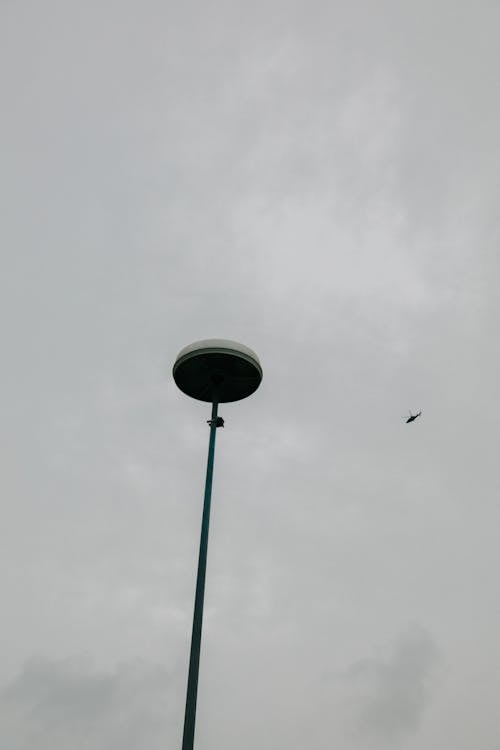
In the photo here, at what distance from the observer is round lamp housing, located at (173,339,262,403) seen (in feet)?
53.4

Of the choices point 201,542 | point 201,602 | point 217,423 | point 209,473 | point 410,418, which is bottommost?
point 201,602

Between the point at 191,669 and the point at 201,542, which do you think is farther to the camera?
the point at 201,542

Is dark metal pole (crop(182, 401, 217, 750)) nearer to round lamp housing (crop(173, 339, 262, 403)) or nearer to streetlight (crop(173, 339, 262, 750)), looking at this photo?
streetlight (crop(173, 339, 262, 750))

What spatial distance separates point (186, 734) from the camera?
A: 1197 cm

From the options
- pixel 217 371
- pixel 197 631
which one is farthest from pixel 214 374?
pixel 197 631

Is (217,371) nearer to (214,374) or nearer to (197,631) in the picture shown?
(214,374)

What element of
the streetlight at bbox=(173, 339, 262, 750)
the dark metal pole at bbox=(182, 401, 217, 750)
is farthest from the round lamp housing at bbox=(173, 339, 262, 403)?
the dark metal pole at bbox=(182, 401, 217, 750)

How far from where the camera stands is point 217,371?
16609mm

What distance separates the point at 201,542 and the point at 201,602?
1333 millimetres

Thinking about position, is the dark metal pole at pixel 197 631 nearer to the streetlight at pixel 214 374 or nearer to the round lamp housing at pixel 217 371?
the streetlight at pixel 214 374

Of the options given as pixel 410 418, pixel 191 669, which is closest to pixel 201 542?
pixel 191 669

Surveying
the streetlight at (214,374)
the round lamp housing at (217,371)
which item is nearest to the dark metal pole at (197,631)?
the streetlight at (214,374)

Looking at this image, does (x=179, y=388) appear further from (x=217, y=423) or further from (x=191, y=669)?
(x=191, y=669)

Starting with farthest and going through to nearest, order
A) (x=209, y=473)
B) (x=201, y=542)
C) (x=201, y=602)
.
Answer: (x=209, y=473)
(x=201, y=542)
(x=201, y=602)
